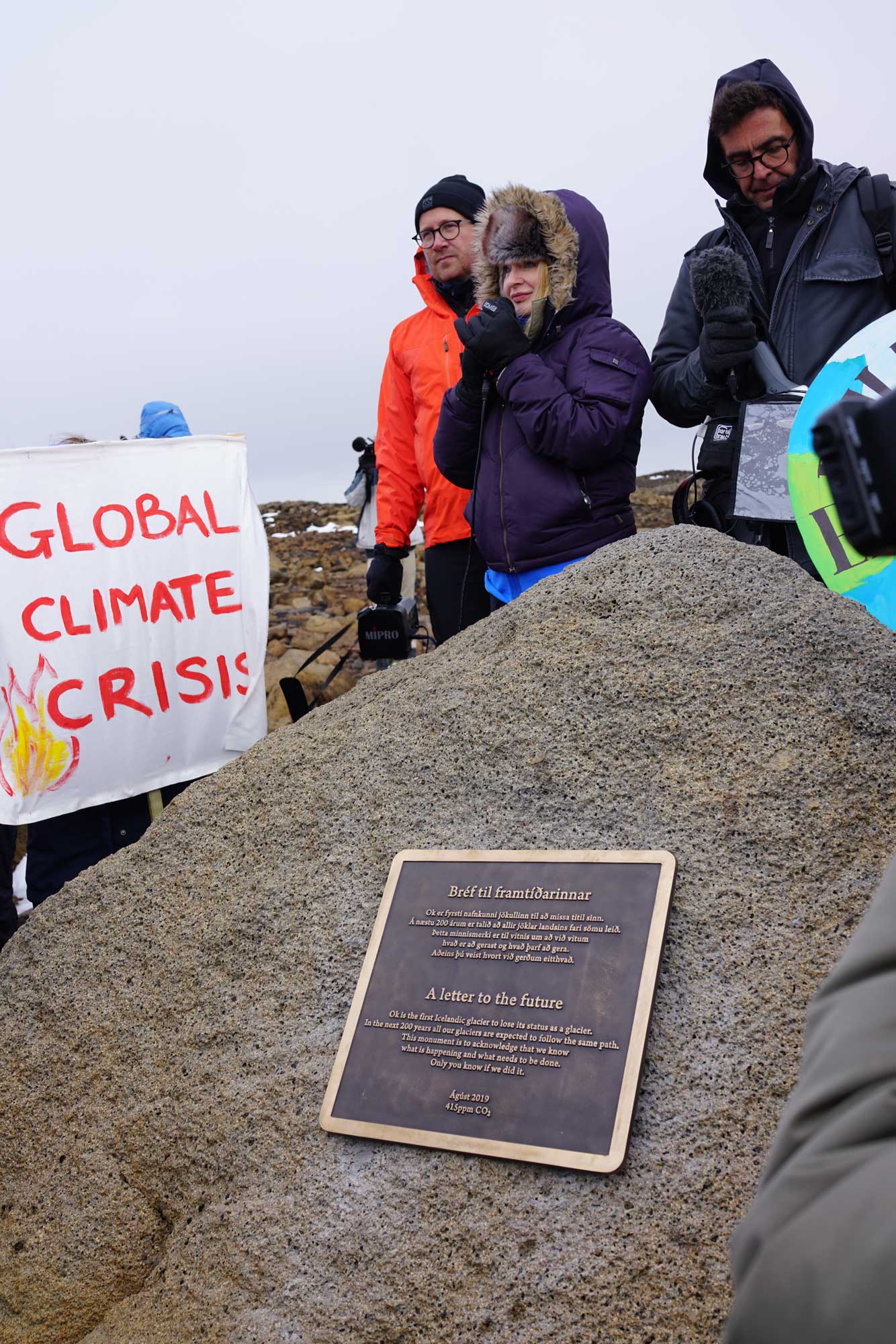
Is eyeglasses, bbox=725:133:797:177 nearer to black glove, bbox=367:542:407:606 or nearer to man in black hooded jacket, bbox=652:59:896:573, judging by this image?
man in black hooded jacket, bbox=652:59:896:573

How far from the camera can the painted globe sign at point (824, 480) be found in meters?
2.99

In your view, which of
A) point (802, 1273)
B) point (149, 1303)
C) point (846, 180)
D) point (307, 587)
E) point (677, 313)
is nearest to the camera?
point (802, 1273)

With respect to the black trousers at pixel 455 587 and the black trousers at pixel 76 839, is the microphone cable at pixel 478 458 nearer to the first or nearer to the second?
the black trousers at pixel 455 587

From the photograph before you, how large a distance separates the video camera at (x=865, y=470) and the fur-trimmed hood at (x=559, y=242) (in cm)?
295

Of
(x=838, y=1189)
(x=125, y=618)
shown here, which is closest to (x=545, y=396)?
(x=125, y=618)

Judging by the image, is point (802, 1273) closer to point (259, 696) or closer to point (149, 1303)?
point (149, 1303)

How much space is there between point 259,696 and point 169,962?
4.81 feet

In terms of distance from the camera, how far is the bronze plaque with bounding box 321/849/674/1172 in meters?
2.14

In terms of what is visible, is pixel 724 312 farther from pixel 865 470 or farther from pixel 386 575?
pixel 865 470

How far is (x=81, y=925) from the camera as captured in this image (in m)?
3.04

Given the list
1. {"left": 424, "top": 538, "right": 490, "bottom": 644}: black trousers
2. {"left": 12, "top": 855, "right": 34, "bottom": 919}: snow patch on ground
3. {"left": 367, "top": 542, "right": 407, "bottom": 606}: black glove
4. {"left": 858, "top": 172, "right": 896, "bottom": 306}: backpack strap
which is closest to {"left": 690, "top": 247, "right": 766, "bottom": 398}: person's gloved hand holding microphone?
{"left": 858, "top": 172, "right": 896, "bottom": 306}: backpack strap

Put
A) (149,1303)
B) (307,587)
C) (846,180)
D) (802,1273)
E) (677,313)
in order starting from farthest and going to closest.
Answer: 1. (307,587)
2. (677,313)
3. (846,180)
4. (149,1303)
5. (802,1273)

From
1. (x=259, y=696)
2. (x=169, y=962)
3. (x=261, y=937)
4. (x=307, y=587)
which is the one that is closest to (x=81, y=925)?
(x=169, y=962)

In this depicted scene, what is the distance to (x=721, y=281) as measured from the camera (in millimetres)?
3307
